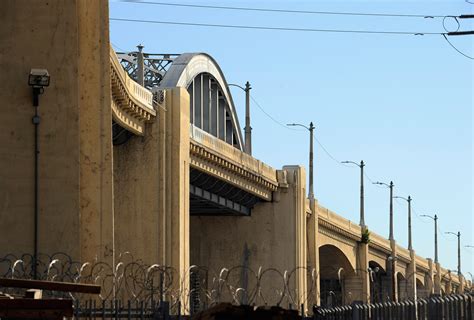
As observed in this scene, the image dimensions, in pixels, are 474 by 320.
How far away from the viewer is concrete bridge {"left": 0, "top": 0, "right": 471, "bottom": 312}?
A: 1379 inches

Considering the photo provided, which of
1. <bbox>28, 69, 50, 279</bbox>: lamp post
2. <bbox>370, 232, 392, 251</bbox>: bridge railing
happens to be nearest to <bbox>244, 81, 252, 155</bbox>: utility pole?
<bbox>370, 232, 392, 251</bbox>: bridge railing

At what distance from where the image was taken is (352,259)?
11131 cm

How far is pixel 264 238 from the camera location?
3305 inches

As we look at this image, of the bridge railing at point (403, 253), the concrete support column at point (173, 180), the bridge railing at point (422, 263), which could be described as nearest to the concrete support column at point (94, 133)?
the concrete support column at point (173, 180)

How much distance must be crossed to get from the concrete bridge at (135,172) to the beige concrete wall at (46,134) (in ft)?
0.08

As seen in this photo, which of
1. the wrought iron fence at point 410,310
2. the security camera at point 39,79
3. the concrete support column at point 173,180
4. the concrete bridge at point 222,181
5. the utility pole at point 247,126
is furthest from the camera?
the utility pole at point 247,126

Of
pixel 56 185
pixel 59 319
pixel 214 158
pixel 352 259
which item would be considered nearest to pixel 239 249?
pixel 214 158

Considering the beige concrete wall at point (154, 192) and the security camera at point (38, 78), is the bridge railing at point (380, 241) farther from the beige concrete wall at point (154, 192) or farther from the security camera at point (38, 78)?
the security camera at point (38, 78)

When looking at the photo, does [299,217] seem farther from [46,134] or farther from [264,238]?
[46,134]

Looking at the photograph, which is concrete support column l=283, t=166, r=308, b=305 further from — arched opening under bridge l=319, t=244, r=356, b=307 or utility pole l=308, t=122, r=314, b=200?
arched opening under bridge l=319, t=244, r=356, b=307

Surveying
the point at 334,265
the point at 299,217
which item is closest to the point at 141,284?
the point at 299,217

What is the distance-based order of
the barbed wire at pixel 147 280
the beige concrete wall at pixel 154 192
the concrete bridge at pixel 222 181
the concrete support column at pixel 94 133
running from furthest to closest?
the concrete bridge at pixel 222 181 < the beige concrete wall at pixel 154 192 < the concrete support column at pixel 94 133 < the barbed wire at pixel 147 280

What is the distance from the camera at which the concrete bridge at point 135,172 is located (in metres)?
35.0

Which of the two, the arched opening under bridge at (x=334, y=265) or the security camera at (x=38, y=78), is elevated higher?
the arched opening under bridge at (x=334, y=265)
